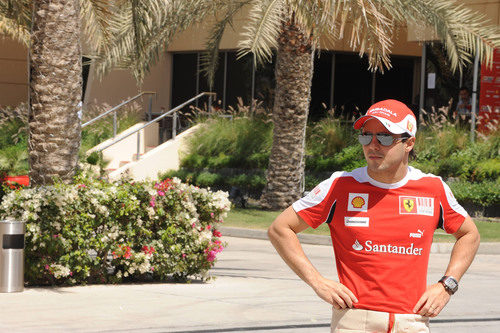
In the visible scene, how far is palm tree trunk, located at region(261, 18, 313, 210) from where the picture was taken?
64.0 ft

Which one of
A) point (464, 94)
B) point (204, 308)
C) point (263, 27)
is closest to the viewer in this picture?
point (204, 308)

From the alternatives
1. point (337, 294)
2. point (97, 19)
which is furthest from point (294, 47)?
point (337, 294)

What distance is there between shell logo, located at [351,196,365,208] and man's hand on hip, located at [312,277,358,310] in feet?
1.16

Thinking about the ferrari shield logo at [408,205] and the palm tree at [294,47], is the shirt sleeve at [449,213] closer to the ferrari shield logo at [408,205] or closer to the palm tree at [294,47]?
the ferrari shield logo at [408,205]

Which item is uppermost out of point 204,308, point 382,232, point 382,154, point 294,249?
Result: point 382,154

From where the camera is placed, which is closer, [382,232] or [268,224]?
[382,232]

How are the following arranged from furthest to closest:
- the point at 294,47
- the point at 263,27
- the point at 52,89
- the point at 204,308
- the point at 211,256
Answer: the point at 294,47
the point at 263,27
the point at 211,256
the point at 52,89
the point at 204,308

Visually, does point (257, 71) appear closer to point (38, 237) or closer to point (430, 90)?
point (430, 90)

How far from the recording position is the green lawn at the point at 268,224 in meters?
16.1

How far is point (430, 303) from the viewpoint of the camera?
3.83 meters

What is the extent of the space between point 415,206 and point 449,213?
8.7 inches

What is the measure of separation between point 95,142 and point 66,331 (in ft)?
67.3

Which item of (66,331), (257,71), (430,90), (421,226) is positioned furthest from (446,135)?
(421,226)

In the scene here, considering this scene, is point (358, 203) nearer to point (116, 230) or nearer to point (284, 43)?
point (116, 230)
